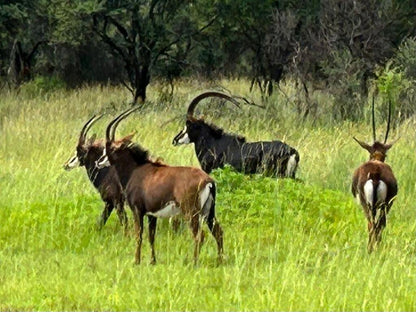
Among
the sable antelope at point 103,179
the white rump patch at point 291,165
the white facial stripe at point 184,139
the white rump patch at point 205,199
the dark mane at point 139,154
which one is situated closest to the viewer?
the white rump patch at point 205,199

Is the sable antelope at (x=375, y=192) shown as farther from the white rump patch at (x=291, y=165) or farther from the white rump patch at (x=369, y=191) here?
the white rump patch at (x=291, y=165)

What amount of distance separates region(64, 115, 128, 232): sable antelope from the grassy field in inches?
6.8

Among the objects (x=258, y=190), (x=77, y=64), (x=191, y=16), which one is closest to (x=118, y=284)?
(x=258, y=190)

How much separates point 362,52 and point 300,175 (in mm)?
8454

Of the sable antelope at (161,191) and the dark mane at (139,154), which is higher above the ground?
the dark mane at (139,154)

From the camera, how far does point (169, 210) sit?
6.88 meters

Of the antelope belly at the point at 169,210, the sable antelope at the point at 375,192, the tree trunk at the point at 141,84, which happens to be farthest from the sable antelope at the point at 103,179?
the tree trunk at the point at 141,84

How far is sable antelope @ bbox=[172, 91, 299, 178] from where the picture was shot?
10.3 meters

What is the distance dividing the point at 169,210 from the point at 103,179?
193 cm

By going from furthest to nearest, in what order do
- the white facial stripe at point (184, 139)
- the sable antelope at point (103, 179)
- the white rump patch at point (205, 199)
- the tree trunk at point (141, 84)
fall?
the tree trunk at point (141, 84) → the white facial stripe at point (184, 139) → the sable antelope at point (103, 179) → the white rump patch at point (205, 199)

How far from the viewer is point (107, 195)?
8477 mm

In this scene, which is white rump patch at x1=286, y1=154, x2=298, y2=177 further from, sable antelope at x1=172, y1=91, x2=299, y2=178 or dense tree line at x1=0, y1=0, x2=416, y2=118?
dense tree line at x1=0, y1=0, x2=416, y2=118

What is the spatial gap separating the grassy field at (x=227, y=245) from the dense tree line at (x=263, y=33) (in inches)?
207

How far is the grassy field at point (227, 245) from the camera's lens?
5.94 metres
